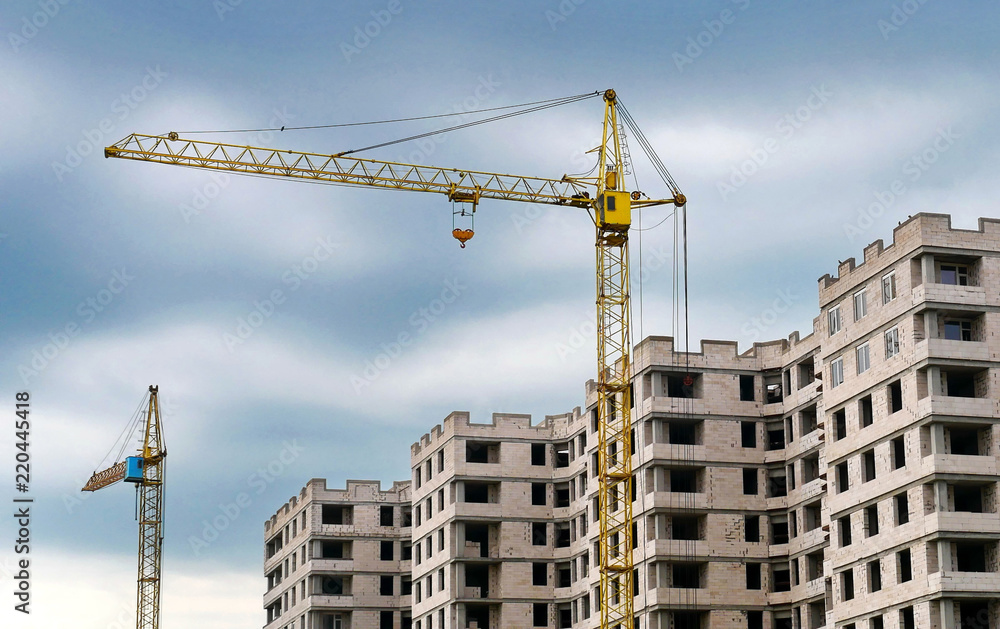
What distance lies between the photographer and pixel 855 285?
90.9m

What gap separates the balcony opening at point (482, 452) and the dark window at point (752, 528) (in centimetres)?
2574

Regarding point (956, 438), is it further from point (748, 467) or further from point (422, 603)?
point (422, 603)

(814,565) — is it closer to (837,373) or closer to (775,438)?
(775,438)

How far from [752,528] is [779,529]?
71.1 inches

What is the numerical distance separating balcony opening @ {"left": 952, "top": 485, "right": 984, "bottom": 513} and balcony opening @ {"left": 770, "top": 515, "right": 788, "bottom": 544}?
25.4m

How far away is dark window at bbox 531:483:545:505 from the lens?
12988 cm

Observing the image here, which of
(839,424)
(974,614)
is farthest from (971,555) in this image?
(839,424)

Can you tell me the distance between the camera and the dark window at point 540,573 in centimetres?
12850

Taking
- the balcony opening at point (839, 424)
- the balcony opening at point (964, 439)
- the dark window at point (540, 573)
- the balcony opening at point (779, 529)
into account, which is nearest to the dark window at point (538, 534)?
the dark window at point (540, 573)

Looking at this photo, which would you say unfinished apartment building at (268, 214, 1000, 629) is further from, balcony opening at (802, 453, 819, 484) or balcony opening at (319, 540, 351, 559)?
balcony opening at (319, 540, 351, 559)

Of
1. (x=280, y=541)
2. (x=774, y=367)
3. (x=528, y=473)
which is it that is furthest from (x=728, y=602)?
(x=280, y=541)

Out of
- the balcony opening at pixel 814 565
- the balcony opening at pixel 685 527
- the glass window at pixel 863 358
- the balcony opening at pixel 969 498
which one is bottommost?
the balcony opening at pixel 814 565

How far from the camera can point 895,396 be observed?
87250 millimetres

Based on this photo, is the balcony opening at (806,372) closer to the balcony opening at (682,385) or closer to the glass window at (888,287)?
the balcony opening at (682,385)
